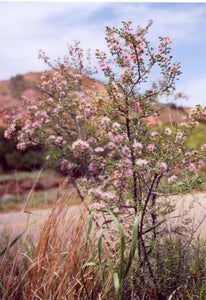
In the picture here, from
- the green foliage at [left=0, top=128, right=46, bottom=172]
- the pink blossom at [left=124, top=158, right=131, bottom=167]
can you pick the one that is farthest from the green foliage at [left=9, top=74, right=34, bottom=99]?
the pink blossom at [left=124, top=158, right=131, bottom=167]

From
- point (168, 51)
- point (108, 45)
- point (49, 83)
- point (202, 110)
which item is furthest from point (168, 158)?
point (49, 83)

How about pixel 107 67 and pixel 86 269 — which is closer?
pixel 86 269

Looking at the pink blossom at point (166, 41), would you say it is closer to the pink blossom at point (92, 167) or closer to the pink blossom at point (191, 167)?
the pink blossom at point (191, 167)

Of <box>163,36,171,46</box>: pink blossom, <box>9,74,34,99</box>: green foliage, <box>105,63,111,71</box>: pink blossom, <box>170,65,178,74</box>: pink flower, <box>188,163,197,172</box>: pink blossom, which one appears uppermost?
<box>9,74,34,99</box>: green foliage

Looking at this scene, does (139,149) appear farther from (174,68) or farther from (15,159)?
(15,159)

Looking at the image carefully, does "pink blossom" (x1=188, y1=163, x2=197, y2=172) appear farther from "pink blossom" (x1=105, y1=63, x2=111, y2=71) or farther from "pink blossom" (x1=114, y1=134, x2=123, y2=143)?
"pink blossom" (x1=105, y1=63, x2=111, y2=71)

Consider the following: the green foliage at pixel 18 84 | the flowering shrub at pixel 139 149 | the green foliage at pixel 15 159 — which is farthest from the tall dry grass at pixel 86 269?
the green foliage at pixel 18 84

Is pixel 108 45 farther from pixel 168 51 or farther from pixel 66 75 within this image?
pixel 66 75

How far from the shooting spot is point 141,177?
2.03m

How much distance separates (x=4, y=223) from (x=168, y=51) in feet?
7.99

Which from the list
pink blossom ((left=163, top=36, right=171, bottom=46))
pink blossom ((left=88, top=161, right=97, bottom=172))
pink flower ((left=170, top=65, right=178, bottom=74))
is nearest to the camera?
pink flower ((left=170, top=65, right=178, bottom=74))

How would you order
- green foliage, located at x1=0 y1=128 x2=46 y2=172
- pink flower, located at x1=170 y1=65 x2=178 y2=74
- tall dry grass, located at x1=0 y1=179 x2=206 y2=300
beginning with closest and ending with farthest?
tall dry grass, located at x1=0 y1=179 x2=206 y2=300 → pink flower, located at x1=170 y1=65 x2=178 y2=74 → green foliage, located at x1=0 y1=128 x2=46 y2=172

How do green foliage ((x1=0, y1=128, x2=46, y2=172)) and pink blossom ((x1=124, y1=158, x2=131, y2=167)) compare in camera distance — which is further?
green foliage ((x1=0, y1=128, x2=46, y2=172))

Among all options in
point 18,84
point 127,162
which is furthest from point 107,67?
point 18,84
